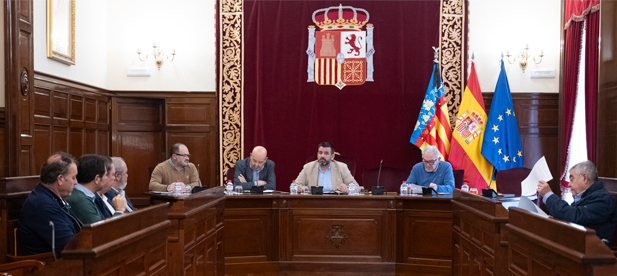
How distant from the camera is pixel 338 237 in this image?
4.82 m

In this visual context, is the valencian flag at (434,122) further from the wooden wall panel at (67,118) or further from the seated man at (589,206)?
the wooden wall panel at (67,118)

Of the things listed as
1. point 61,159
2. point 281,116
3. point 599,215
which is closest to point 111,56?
point 281,116

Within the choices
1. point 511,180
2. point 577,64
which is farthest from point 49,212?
point 577,64

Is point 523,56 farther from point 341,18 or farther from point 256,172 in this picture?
point 256,172

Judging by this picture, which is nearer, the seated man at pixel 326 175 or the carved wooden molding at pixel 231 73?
the seated man at pixel 326 175

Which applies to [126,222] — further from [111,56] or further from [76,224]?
[111,56]

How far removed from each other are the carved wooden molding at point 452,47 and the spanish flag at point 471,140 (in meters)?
0.29

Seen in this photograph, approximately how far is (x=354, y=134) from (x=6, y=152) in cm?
420

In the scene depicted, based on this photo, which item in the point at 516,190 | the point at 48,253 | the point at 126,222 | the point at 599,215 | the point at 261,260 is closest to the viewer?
the point at 126,222

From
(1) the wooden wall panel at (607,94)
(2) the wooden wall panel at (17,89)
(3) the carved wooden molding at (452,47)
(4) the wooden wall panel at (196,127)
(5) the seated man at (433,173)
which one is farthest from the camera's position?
(4) the wooden wall panel at (196,127)

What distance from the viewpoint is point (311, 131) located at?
707cm

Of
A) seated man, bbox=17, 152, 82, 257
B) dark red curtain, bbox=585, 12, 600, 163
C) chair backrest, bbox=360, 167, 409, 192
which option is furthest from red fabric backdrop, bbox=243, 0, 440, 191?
→ seated man, bbox=17, 152, 82, 257

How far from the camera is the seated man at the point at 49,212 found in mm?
2553

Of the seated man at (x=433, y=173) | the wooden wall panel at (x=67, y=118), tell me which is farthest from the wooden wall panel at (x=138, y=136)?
the seated man at (x=433, y=173)
